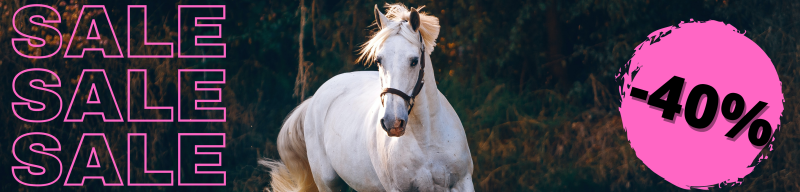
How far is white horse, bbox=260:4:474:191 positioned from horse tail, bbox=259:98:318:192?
1.28 feet

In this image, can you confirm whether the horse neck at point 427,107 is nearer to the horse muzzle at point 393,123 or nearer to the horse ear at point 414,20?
the horse ear at point 414,20

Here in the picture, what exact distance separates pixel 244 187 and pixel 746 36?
475 cm

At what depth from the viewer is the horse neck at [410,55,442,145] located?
341 centimetres

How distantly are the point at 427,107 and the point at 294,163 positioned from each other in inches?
80.8

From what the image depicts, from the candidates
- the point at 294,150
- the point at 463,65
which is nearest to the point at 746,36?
the point at 463,65

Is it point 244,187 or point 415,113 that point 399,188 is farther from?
point 244,187

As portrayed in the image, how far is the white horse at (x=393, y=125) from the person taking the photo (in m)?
3.15

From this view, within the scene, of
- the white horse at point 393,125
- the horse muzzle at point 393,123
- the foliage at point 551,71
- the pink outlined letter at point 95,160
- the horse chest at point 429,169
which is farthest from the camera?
the pink outlined letter at point 95,160

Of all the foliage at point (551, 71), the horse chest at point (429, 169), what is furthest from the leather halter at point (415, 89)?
the foliage at point (551, 71)

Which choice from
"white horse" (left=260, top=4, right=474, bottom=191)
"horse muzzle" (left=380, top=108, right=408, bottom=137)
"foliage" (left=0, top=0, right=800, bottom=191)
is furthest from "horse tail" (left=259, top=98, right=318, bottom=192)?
"horse muzzle" (left=380, top=108, right=408, bottom=137)

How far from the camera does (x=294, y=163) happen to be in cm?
525

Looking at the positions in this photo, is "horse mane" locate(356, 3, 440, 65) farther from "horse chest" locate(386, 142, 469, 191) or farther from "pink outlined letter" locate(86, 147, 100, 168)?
"pink outlined letter" locate(86, 147, 100, 168)

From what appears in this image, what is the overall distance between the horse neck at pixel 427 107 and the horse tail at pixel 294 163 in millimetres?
1858

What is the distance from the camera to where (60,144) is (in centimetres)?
745
